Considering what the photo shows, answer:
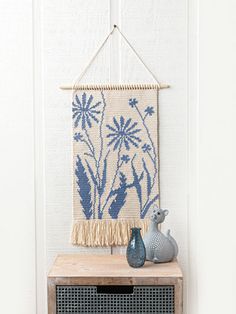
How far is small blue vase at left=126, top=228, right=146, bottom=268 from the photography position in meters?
2.50

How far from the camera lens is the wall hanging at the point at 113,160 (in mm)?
2768

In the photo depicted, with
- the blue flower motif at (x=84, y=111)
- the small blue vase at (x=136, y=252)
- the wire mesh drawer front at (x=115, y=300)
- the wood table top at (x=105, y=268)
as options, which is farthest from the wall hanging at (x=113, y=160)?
the wire mesh drawer front at (x=115, y=300)

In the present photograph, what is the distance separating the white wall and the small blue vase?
0.30 metres

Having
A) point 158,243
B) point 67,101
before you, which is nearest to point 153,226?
point 158,243

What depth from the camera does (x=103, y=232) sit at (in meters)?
2.77

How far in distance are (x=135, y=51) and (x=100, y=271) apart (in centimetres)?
95

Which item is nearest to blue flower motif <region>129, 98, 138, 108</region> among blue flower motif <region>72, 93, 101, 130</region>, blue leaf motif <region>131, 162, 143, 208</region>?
blue flower motif <region>72, 93, 101, 130</region>

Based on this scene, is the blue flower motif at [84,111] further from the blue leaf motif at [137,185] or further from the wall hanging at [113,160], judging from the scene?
the blue leaf motif at [137,185]

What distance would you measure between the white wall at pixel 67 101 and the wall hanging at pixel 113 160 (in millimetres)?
44

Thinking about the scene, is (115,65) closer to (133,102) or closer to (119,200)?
(133,102)

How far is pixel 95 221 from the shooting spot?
9.11ft
